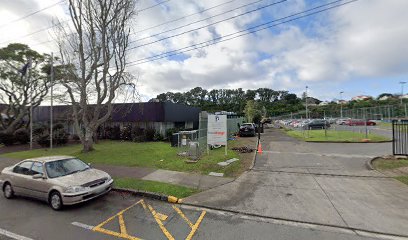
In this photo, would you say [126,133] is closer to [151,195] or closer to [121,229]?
[151,195]

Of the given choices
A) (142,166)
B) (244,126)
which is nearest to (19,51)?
(142,166)

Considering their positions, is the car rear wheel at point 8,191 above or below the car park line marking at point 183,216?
above

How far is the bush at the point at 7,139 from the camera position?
24.1m

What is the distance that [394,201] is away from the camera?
21.4 feet

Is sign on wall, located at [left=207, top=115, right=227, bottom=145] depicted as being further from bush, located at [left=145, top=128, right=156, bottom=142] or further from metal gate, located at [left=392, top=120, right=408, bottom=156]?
bush, located at [left=145, top=128, right=156, bottom=142]

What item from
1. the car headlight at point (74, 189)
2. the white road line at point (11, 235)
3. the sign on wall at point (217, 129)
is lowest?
the white road line at point (11, 235)

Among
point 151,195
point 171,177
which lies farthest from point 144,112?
point 151,195

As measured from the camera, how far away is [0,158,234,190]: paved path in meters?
8.59

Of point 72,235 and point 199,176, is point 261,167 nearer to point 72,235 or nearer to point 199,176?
point 199,176

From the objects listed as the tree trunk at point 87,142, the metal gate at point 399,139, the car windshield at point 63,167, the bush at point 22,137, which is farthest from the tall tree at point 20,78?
the metal gate at point 399,139

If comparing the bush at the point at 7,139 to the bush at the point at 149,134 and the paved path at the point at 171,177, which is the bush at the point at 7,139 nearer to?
the bush at the point at 149,134

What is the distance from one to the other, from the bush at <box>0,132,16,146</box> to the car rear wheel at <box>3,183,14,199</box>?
2087 cm

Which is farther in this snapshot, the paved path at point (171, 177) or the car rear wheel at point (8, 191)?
the paved path at point (171, 177)

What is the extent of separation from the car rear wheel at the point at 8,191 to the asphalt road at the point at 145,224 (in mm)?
797
